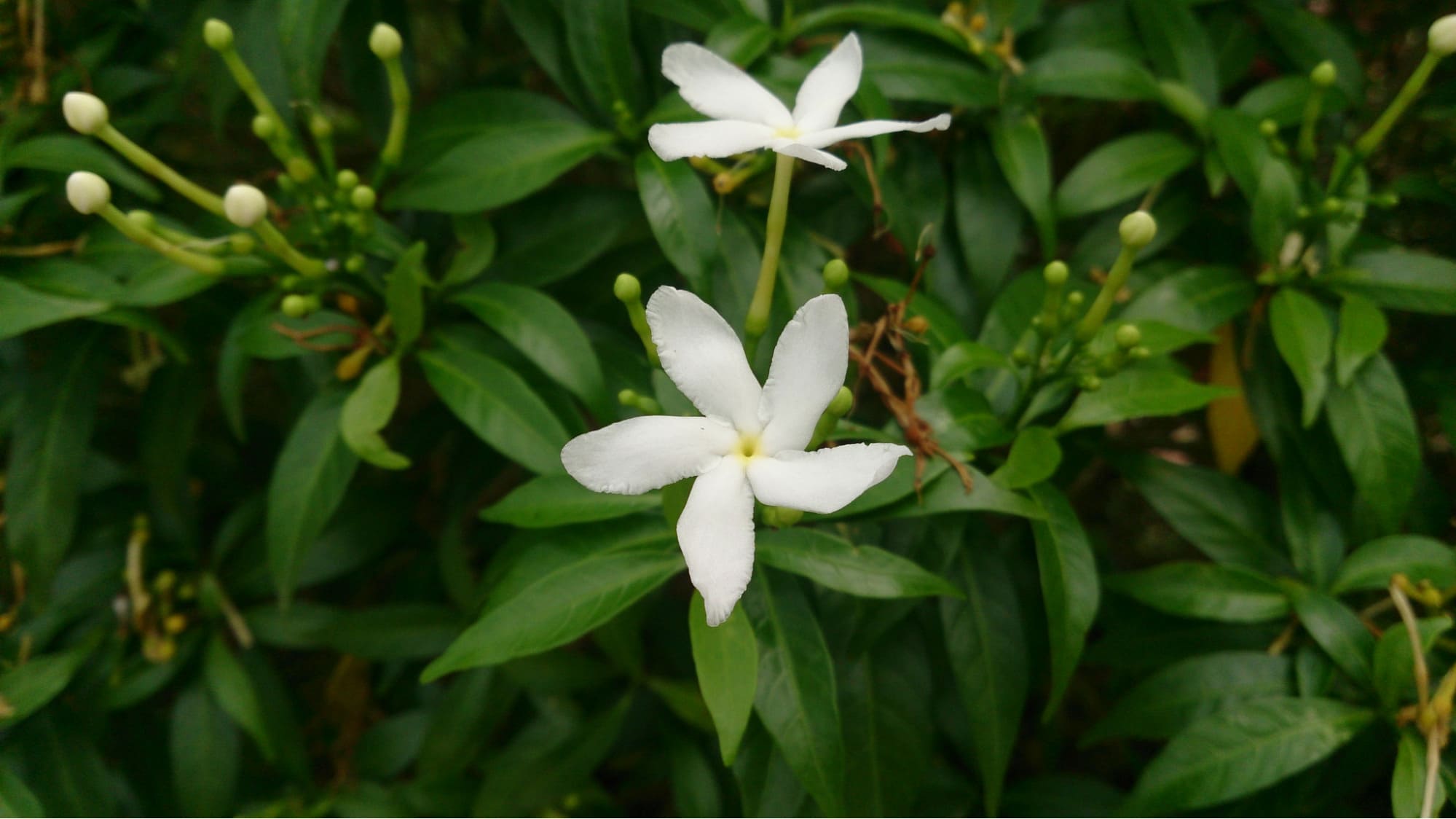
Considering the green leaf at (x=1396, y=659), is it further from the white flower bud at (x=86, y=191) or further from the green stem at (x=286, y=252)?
the white flower bud at (x=86, y=191)

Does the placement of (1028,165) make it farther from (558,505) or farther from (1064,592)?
(558,505)

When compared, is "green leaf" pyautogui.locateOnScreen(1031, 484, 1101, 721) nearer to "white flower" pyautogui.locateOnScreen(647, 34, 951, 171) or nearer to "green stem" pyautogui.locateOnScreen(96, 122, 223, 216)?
"white flower" pyautogui.locateOnScreen(647, 34, 951, 171)

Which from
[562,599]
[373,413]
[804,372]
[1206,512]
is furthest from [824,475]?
[1206,512]

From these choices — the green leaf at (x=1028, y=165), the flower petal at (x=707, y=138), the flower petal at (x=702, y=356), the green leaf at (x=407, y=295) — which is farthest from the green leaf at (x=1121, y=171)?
the green leaf at (x=407, y=295)

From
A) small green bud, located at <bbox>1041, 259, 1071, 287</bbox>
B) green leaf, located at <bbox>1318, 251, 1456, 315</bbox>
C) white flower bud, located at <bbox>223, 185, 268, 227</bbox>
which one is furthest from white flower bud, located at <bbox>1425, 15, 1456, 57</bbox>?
white flower bud, located at <bbox>223, 185, 268, 227</bbox>

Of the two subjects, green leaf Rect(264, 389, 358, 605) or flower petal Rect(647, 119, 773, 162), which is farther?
green leaf Rect(264, 389, 358, 605)

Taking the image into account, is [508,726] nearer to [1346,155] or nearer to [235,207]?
[235,207]

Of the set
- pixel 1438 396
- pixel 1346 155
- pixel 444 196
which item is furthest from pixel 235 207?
pixel 1438 396
